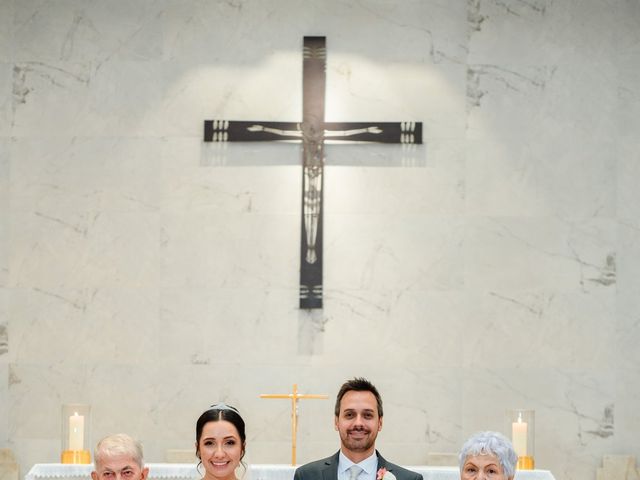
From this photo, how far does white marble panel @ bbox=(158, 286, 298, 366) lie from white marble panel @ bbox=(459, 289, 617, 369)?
4.08ft

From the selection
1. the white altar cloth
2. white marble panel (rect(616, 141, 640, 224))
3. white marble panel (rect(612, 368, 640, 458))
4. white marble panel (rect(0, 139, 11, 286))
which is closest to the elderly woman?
the white altar cloth

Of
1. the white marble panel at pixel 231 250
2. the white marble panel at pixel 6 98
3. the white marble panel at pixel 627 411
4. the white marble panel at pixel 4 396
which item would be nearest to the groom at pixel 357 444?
the white marble panel at pixel 231 250

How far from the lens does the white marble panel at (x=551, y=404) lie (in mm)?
7469

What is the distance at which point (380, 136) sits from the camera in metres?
7.59

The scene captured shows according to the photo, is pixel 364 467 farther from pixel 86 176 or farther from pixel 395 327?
pixel 86 176

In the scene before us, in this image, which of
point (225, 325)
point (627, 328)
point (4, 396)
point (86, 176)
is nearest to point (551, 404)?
point (627, 328)

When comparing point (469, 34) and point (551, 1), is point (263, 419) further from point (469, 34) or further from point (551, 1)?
point (551, 1)

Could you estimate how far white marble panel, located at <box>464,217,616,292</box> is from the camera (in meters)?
7.56

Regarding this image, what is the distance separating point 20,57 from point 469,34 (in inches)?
126

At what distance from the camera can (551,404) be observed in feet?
24.6

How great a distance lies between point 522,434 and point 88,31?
13.4 feet

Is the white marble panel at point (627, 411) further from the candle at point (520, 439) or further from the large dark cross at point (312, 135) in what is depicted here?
the large dark cross at point (312, 135)

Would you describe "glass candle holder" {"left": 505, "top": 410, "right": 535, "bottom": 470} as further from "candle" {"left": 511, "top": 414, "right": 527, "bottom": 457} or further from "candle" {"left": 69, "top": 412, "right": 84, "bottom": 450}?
"candle" {"left": 69, "top": 412, "right": 84, "bottom": 450}

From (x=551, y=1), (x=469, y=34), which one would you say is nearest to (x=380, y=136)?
(x=469, y=34)
